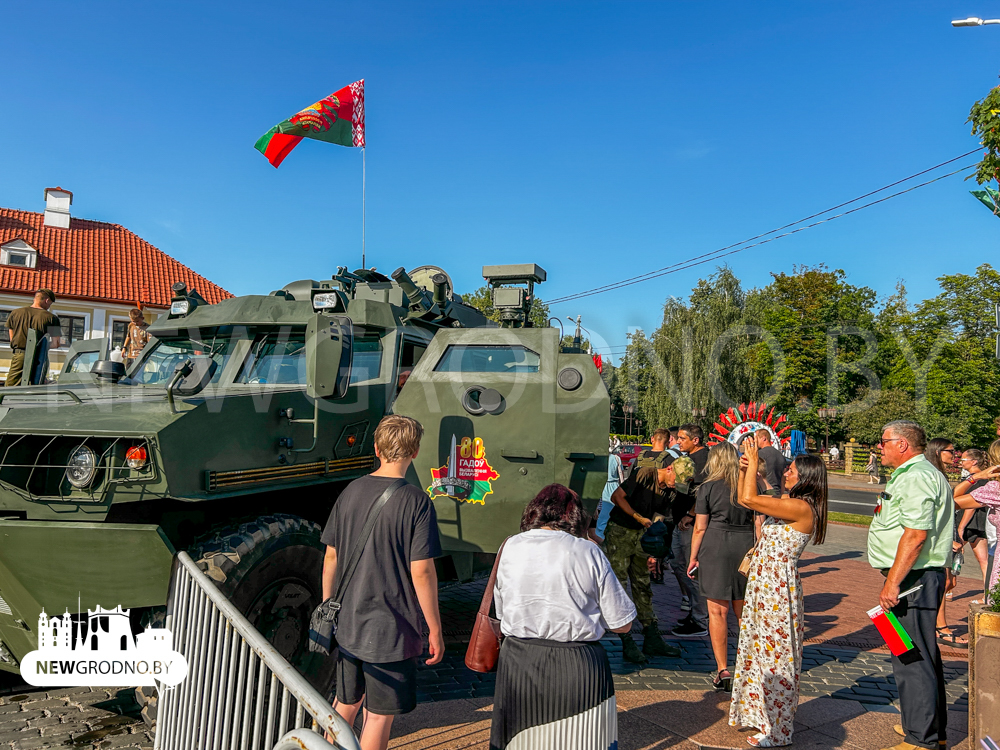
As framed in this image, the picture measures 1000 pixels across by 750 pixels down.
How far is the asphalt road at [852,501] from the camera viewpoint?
68.0 feet

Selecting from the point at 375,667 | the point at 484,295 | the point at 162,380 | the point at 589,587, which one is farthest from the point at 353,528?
the point at 484,295

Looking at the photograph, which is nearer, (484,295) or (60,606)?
(60,606)

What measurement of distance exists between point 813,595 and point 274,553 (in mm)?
7108

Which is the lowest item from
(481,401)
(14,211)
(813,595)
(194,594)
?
(813,595)

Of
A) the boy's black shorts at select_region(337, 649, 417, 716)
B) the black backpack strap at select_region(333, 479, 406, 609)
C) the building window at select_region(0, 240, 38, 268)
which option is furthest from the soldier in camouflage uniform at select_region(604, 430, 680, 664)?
the building window at select_region(0, 240, 38, 268)

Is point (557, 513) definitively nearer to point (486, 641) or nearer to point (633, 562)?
point (486, 641)

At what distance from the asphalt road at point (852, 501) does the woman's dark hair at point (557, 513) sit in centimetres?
1802

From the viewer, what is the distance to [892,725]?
4.68m

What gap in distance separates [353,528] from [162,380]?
3232mm

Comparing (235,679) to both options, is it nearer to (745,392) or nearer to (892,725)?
(892,725)

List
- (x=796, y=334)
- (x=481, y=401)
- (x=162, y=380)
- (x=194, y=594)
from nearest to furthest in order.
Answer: (x=194, y=594) < (x=481, y=401) < (x=162, y=380) < (x=796, y=334)

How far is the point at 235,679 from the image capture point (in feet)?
9.21

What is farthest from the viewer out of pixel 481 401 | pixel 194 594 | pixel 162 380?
pixel 162 380

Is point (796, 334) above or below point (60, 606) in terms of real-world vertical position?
above
